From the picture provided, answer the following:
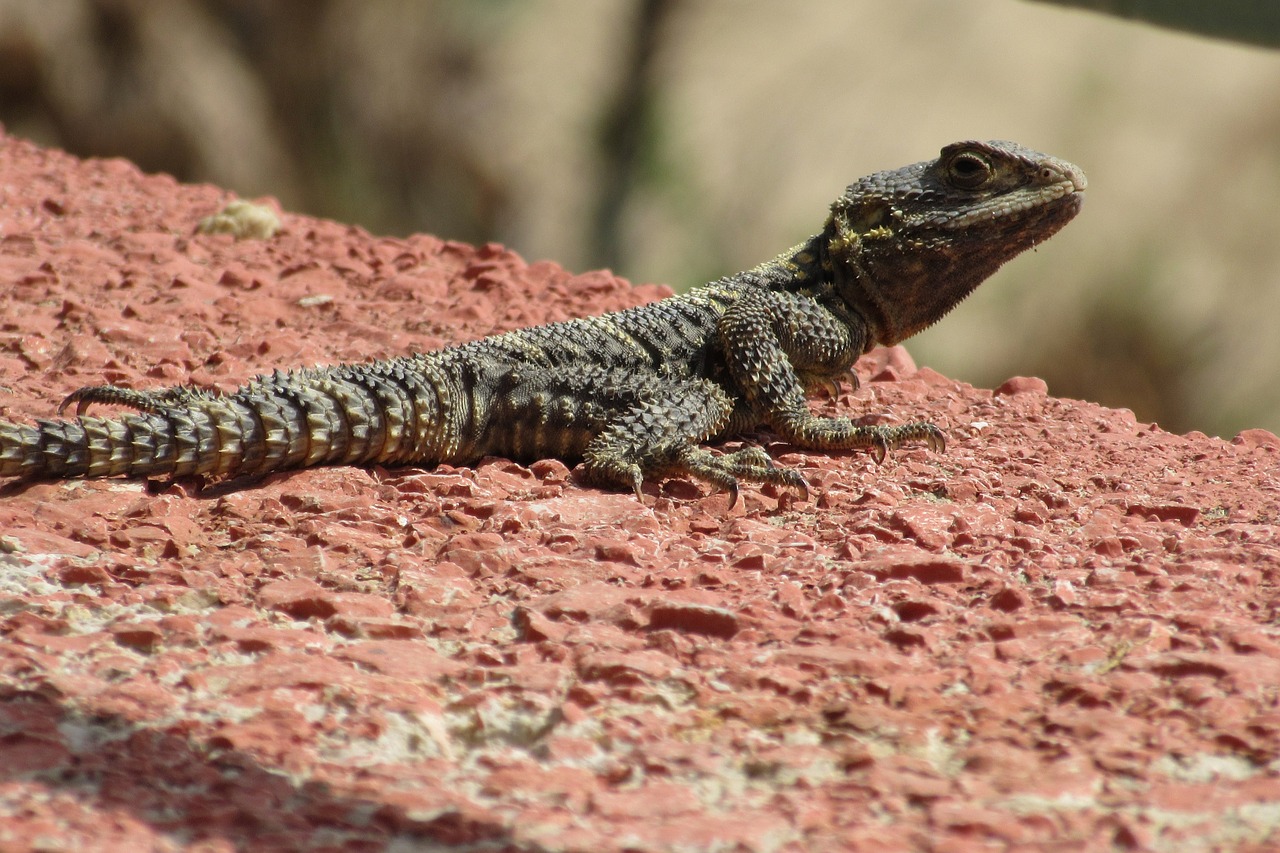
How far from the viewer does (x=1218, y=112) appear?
10383mm

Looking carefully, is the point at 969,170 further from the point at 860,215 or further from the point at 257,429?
the point at 257,429

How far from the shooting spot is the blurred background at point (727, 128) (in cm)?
1014

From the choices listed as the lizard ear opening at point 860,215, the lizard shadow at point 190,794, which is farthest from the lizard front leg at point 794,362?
the lizard shadow at point 190,794

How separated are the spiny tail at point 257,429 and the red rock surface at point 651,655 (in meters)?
0.10

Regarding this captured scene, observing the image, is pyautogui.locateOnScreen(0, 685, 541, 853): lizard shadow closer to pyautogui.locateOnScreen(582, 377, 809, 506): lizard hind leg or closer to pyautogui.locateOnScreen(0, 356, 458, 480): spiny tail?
pyautogui.locateOnScreen(0, 356, 458, 480): spiny tail

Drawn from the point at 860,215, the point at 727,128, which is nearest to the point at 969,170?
the point at 860,215

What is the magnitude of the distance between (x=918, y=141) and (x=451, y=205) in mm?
4195

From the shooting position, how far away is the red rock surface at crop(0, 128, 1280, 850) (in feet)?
7.95

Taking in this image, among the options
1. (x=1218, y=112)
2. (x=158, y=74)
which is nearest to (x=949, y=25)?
(x=1218, y=112)

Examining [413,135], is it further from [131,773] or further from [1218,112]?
[131,773]

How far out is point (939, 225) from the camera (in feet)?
16.1

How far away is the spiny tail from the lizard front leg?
119cm

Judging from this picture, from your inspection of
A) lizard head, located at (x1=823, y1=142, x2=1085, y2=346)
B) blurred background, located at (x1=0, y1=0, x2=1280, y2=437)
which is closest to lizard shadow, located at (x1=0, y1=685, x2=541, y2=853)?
lizard head, located at (x1=823, y1=142, x2=1085, y2=346)

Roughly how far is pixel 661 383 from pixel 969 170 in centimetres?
152
